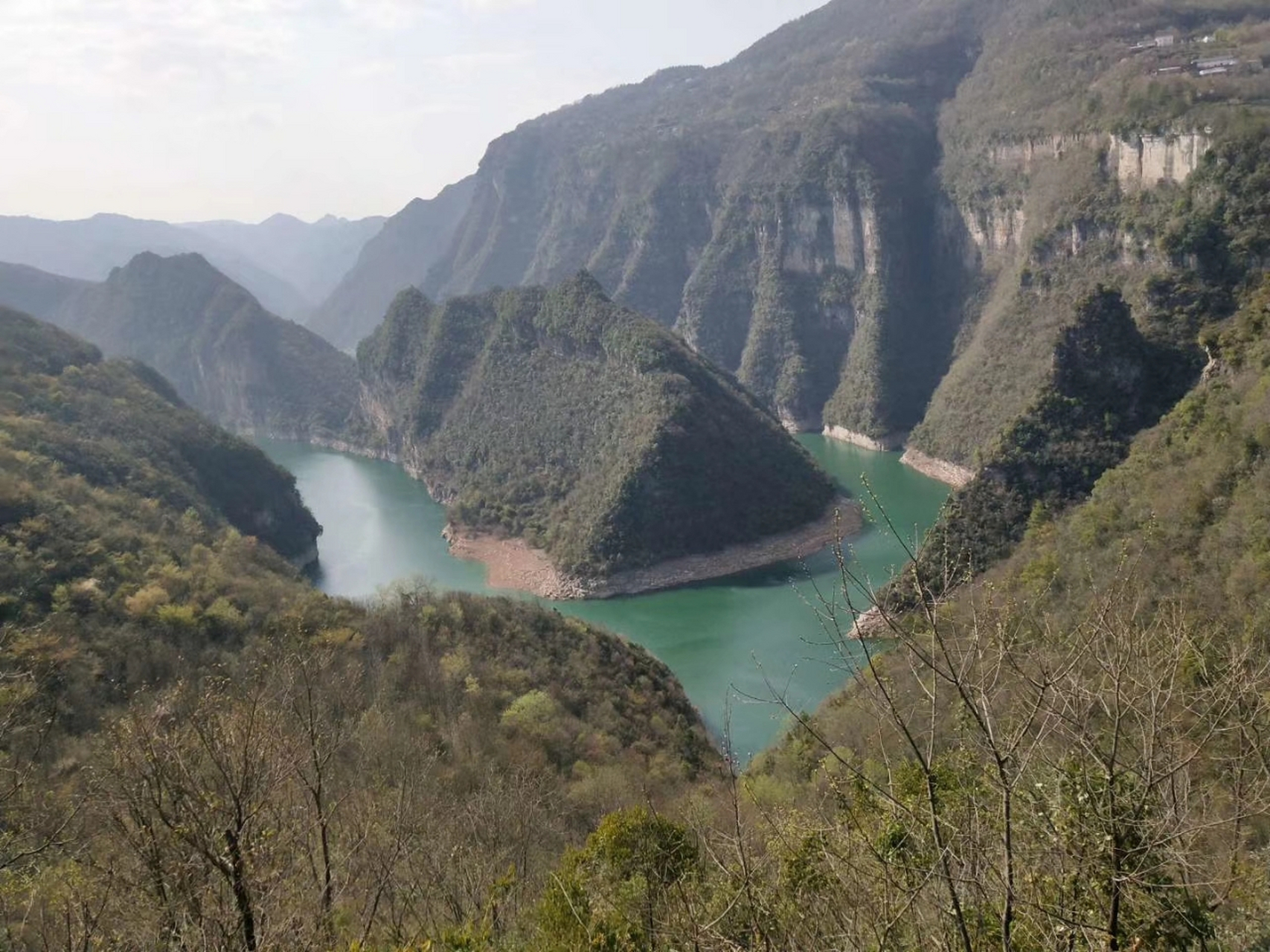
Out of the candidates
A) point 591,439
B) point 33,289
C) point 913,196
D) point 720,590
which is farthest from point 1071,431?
point 33,289

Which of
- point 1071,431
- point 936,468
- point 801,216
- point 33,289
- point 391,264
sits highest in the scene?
point 33,289

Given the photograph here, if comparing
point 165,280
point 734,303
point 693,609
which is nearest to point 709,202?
point 734,303

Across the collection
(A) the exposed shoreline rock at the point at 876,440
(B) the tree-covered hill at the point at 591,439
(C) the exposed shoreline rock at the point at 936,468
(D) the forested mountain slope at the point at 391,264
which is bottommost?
(A) the exposed shoreline rock at the point at 876,440

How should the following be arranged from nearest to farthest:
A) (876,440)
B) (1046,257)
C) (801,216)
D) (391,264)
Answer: (1046,257) < (876,440) < (801,216) < (391,264)

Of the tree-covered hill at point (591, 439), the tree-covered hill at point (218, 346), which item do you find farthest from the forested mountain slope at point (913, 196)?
the tree-covered hill at point (218, 346)

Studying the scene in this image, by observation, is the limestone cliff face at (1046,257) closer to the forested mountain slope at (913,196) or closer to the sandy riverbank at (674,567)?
the forested mountain slope at (913,196)

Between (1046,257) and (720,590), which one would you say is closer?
(720,590)

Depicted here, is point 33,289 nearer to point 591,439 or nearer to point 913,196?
point 591,439

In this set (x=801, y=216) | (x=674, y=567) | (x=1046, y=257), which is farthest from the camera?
(x=801, y=216)
